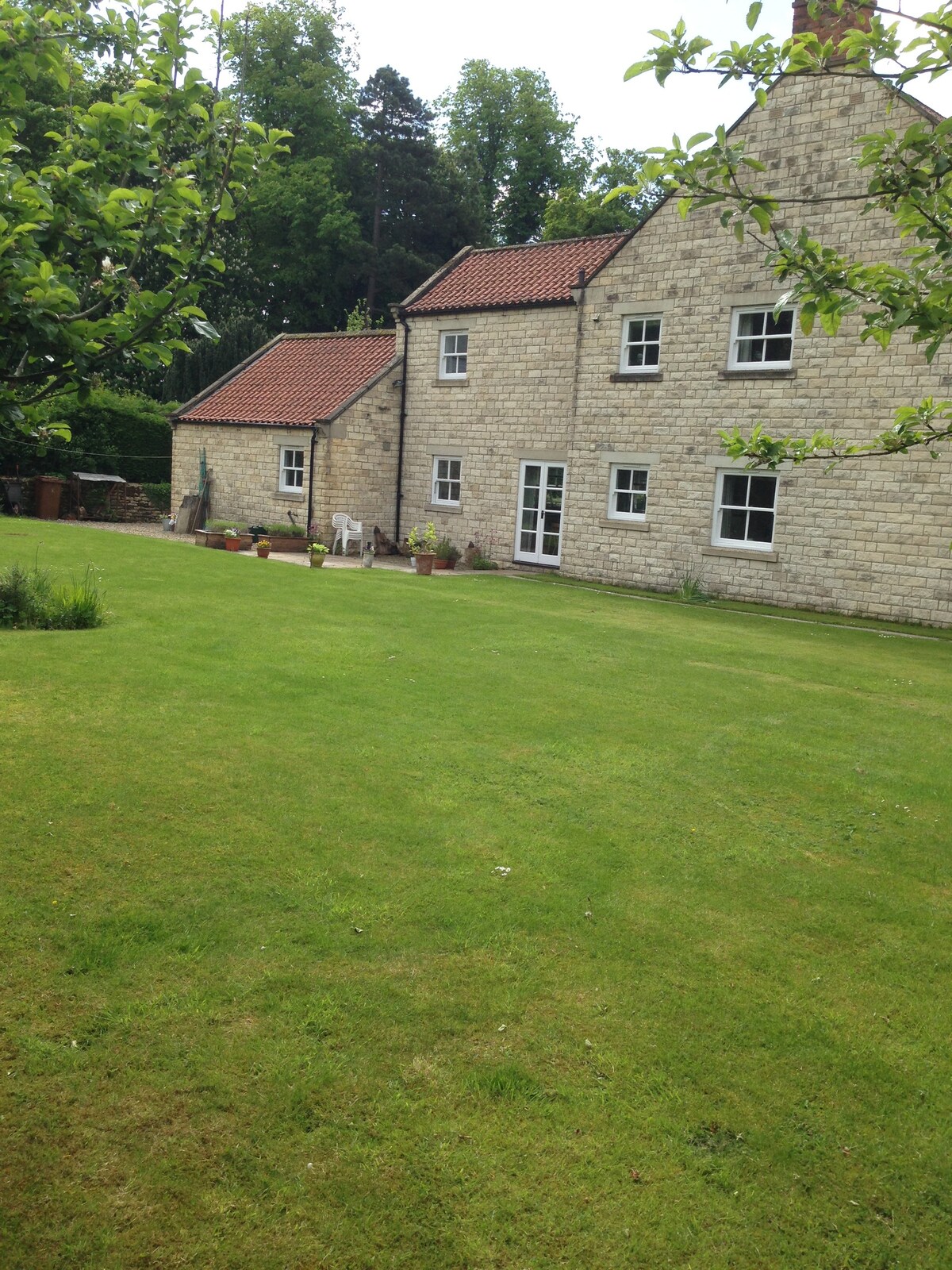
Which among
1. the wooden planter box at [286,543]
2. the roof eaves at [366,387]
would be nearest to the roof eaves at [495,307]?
the roof eaves at [366,387]

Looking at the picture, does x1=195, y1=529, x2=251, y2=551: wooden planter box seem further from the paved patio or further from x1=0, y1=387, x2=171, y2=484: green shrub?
x1=0, y1=387, x2=171, y2=484: green shrub

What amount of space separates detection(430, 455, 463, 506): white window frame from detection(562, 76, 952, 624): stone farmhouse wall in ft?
14.0

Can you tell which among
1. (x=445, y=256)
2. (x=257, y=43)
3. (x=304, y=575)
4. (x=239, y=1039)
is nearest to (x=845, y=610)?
(x=304, y=575)

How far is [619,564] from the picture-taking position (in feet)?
77.7

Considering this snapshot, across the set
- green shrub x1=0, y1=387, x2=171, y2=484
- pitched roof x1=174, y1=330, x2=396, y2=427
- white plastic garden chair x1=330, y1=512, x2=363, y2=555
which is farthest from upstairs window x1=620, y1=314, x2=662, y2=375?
green shrub x1=0, y1=387, x2=171, y2=484

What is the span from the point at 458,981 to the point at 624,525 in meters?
19.1

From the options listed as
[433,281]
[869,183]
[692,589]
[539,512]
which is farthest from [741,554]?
[869,183]

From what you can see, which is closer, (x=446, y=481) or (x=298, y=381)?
(x=446, y=481)

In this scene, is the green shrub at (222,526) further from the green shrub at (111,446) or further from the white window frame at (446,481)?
the green shrub at (111,446)

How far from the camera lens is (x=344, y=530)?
2711 cm

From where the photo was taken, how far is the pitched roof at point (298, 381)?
28.6 m

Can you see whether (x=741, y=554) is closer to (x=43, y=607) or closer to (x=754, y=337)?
(x=754, y=337)

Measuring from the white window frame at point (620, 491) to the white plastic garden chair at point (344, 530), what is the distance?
23.2ft

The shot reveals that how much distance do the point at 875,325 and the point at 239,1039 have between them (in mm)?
4269
